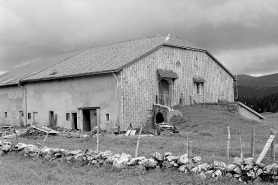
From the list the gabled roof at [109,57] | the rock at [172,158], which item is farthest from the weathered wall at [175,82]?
the rock at [172,158]

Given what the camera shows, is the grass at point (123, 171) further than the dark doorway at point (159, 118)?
No

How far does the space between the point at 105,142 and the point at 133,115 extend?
29.7 ft

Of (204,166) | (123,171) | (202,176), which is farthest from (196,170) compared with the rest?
(123,171)

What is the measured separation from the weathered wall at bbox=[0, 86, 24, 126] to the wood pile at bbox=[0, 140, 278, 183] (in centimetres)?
2440

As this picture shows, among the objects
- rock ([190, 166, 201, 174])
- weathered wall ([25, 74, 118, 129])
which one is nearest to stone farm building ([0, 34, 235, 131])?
weathered wall ([25, 74, 118, 129])

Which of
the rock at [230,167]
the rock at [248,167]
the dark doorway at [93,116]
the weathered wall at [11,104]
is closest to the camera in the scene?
the rock at [248,167]

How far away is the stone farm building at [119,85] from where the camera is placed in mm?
31984

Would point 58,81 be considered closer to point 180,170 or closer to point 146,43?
point 146,43

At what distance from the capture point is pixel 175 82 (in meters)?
36.2

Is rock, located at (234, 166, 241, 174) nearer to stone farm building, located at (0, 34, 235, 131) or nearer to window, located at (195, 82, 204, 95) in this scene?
stone farm building, located at (0, 34, 235, 131)

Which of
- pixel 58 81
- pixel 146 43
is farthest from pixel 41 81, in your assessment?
pixel 146 43

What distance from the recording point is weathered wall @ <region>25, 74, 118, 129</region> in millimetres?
31891

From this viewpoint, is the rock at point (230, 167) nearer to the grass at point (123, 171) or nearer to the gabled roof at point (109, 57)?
the grass at point (123, 171)

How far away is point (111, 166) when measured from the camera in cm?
1535
